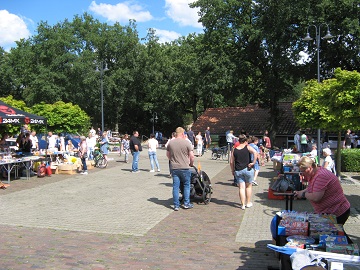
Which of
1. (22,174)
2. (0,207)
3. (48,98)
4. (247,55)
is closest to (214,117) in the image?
(247,55)

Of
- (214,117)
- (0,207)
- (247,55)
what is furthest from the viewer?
(214,117)

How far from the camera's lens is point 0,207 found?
9289 mm

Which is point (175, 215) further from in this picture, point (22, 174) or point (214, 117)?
point (214, 117)

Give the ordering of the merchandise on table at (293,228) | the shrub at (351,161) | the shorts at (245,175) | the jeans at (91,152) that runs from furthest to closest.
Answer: the jeans at (91,152) → the shrub at (351,161) → the shorts at (245,175) → the merchandise on table at (293,228)

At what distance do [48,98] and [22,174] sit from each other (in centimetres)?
2981

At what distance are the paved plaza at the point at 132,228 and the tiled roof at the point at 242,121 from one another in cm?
2339

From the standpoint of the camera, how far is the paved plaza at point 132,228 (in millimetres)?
5543

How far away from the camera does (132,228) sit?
24.2ft

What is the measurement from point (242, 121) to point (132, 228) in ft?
103

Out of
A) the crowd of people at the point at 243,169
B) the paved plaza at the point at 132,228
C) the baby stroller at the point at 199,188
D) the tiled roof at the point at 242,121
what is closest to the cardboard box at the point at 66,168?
the crowd of people at the point at 243,169

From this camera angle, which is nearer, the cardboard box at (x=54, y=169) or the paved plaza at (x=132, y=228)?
the paved plaza at (x=132, y=228)

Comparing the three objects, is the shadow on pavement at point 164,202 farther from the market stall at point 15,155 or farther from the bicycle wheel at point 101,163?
the bicycle wheel at point 101,163

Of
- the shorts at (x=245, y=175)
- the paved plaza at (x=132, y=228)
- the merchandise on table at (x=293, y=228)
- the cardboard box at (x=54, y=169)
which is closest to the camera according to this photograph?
the merchandise on table at (x=293, y=228)

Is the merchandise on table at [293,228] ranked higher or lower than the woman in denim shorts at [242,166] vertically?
lower
